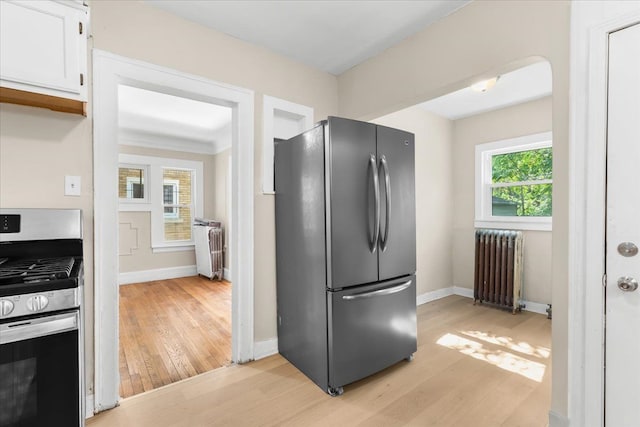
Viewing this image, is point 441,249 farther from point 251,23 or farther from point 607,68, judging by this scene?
point 251,23

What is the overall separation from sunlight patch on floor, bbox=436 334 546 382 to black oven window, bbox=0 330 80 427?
2.67 meters

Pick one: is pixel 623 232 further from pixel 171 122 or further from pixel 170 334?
pixel 171 122

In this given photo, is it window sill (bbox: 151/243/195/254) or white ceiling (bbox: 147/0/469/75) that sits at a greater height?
white ceiling (bbox: 147/0/469/75)

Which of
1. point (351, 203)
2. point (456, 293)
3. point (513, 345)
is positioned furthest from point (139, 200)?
point (513, 345)

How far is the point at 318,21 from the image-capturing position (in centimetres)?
222

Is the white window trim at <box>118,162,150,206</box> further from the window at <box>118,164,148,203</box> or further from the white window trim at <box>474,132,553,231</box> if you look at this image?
the white window trim at <box>474,132,553,231</box>

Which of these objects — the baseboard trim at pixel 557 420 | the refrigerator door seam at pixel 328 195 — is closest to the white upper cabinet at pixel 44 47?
the refrigerator door seam at pixel 328 195

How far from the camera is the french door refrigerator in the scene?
199 cm

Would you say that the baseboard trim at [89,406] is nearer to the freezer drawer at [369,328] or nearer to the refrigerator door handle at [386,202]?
the freezer drawer at [369,328]

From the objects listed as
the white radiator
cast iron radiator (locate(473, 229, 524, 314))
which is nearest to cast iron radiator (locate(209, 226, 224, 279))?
the white radiator

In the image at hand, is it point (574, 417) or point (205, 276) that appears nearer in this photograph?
point (574, 417)

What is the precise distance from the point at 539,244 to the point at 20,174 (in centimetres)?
475

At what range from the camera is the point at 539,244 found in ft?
11.9

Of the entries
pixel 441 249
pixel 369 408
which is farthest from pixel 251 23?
pixel 441 249
